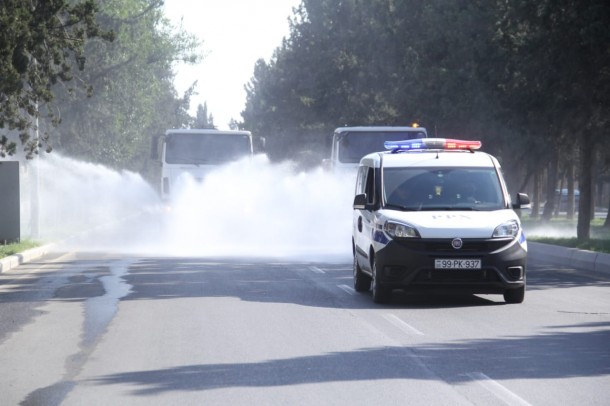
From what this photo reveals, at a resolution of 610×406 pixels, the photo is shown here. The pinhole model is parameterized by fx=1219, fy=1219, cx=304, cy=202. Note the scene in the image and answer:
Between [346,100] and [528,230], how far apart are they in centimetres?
2166

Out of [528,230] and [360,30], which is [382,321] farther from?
[360,30]

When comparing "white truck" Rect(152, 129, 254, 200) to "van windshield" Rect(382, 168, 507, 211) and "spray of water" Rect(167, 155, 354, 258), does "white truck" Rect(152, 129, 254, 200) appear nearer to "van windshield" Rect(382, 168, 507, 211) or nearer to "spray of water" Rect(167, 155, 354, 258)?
"spray of water" Rect(167, 155, 354, 258)

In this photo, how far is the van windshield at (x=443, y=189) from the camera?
53.1 feet

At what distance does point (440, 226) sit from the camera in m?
15.3

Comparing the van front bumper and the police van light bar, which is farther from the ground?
the police van light bar

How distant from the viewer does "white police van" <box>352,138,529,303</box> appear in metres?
15.2

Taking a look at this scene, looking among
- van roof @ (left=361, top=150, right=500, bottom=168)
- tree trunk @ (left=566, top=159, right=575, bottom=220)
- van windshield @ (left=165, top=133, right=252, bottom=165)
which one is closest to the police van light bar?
van roof @ (left=361, top=150, right=500, bottom=168)

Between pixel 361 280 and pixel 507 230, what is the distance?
2.78 m

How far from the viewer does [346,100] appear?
64250 mm

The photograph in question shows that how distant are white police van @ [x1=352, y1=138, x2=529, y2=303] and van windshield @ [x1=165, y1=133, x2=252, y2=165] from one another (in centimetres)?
1810

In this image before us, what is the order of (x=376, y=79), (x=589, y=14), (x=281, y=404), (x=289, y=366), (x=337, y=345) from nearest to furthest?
(x=281, y=404) < (x=289, y=366) < (x=337, y=345) < (x=589, y=14) < (x=376, y=79)

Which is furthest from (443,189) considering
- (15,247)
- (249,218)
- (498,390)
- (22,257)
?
(249,218)

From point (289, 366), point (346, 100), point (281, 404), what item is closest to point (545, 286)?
point (289, 366)

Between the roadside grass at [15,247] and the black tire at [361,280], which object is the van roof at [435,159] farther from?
the roadside grass at [15,247]
